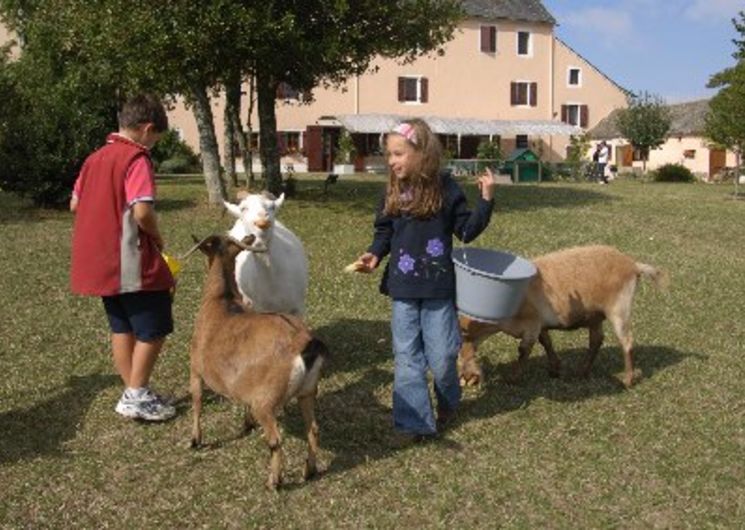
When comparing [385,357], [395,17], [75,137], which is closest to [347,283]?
[385,357]

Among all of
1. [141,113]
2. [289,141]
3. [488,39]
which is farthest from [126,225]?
[488,39]

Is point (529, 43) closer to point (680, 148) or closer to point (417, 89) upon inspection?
point (417, 89)

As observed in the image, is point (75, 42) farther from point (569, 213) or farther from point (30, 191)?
point (569, 213)

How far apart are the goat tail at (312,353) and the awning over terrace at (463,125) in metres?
41.9

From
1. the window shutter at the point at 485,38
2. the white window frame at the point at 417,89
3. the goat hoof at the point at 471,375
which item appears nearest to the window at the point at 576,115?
the window shutter at the point at 485,38

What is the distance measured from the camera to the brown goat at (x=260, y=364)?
4809 mm

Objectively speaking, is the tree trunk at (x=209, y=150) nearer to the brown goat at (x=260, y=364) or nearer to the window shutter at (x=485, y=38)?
the brown goat at (x=260, y=364)

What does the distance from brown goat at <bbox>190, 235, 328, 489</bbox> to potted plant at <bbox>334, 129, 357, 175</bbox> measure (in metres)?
39.6

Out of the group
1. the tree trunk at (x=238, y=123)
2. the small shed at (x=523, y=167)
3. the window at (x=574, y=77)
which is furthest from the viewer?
the window at (x=574, y=77)

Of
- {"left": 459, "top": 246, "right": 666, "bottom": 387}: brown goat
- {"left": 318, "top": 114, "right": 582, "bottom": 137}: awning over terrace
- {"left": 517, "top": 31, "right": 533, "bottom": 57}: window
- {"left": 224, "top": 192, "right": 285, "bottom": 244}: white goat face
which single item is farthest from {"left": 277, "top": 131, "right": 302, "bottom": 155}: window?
{"left": 459, "top": 246, "right": 666, "bottom": 387}: brown goat

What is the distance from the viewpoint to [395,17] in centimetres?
1784

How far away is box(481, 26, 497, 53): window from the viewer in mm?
51641

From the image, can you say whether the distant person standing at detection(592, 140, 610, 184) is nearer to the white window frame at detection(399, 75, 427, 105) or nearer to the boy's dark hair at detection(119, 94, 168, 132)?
the white window frame at detection(399, 75, 427, 105)

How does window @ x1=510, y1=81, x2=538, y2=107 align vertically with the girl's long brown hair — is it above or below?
above
